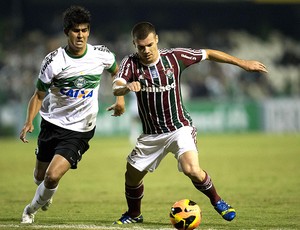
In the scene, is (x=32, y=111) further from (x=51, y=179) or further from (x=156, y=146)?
(x=156, y=146)

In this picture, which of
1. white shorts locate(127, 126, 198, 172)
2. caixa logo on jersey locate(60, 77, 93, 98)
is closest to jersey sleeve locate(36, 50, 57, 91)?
caixa logo on jersey locate(60, 77, 93, 98)

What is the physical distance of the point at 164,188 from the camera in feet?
41.8

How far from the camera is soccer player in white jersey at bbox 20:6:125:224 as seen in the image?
8164 mm

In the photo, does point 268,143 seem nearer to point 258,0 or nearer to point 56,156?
point 258,0

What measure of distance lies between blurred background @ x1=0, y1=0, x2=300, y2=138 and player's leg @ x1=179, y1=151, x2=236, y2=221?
1677 cm

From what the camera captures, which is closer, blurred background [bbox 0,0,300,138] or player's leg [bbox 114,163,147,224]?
player's leg [bbox 114,163,147,224]

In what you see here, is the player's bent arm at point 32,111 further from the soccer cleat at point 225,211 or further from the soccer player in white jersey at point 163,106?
the soccer cleat at point 225,211

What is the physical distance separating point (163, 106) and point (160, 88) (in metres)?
0.20

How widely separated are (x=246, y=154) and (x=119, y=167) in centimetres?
410

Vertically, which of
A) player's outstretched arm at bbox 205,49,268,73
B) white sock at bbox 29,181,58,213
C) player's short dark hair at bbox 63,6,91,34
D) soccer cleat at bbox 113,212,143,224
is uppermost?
player's short dark hair at bbox 63,6,91,34

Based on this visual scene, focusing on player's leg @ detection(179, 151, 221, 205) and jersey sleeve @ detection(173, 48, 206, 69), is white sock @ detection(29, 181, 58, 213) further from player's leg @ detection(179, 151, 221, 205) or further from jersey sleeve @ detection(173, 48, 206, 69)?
jersey sleeve @ detection(173, 48, 206, 69)

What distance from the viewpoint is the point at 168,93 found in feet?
26.7

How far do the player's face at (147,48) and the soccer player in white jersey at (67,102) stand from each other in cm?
67

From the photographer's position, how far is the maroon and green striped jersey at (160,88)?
8.11 meters
